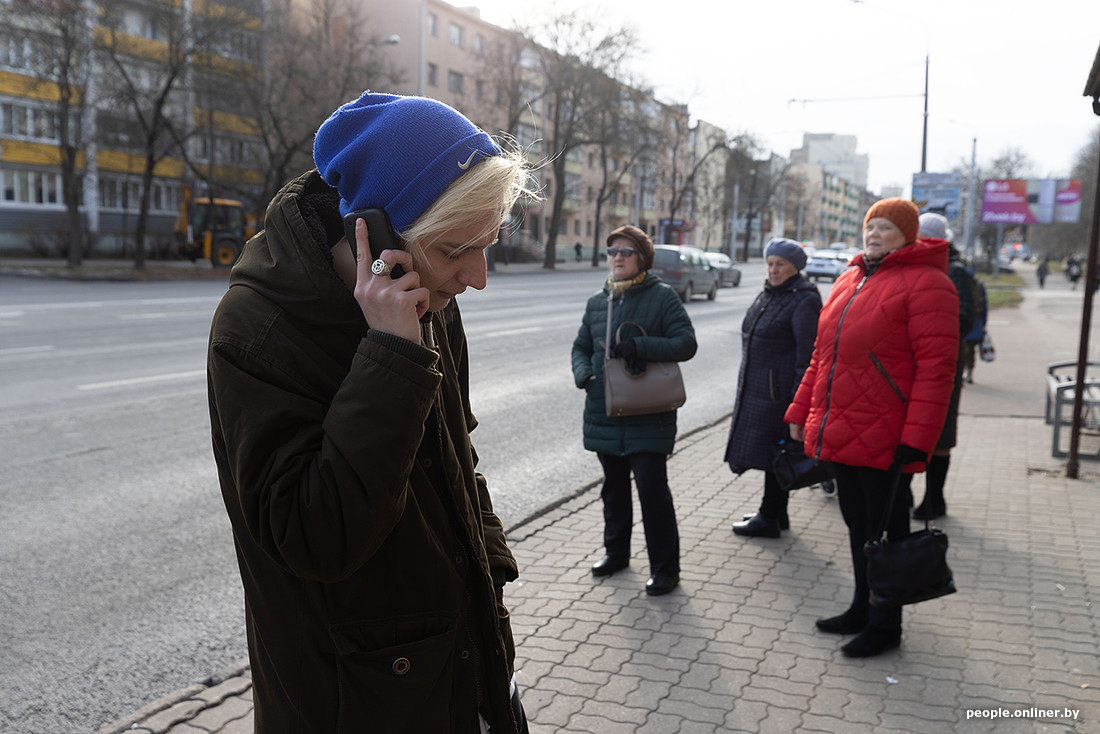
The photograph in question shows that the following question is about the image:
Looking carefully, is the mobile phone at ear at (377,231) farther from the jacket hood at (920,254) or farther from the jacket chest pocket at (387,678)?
the jacket hood at (920,254)

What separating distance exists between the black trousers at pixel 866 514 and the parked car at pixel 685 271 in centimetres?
2203

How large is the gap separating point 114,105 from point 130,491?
105ft

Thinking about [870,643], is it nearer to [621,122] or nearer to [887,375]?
[887,375]

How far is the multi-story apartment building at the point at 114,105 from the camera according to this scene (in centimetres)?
3025

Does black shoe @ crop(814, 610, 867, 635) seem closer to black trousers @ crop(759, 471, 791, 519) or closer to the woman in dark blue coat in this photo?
the woman in dark blue coat

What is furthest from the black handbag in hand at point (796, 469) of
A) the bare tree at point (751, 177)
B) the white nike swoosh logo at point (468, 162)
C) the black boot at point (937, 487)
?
the bare tree at point (751, 177)

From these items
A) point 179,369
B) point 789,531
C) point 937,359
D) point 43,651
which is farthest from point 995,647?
point 179,369

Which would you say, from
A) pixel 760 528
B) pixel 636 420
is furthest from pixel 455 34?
pixel 636 420

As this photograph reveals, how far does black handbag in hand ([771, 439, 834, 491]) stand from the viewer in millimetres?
4914

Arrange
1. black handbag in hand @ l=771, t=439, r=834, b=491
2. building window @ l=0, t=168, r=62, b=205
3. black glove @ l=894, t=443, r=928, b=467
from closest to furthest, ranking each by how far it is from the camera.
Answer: black glove @ l=894, t=443, r=928, b=467
black handbag in hand @ l=771, t=439, r=834, b=491
building window @ l=0, t=168, r=62, b=205

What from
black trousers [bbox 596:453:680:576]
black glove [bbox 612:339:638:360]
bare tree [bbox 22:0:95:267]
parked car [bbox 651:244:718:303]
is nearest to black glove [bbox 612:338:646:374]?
black glove [bbox 612:339:638:360]

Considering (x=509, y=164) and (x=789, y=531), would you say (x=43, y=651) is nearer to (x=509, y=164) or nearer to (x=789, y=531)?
(x=509, y=164)

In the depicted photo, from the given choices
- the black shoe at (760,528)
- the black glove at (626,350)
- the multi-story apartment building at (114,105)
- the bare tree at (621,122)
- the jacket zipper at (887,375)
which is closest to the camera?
the jacket zipper at (887,375)

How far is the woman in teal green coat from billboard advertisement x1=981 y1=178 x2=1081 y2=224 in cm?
4940
